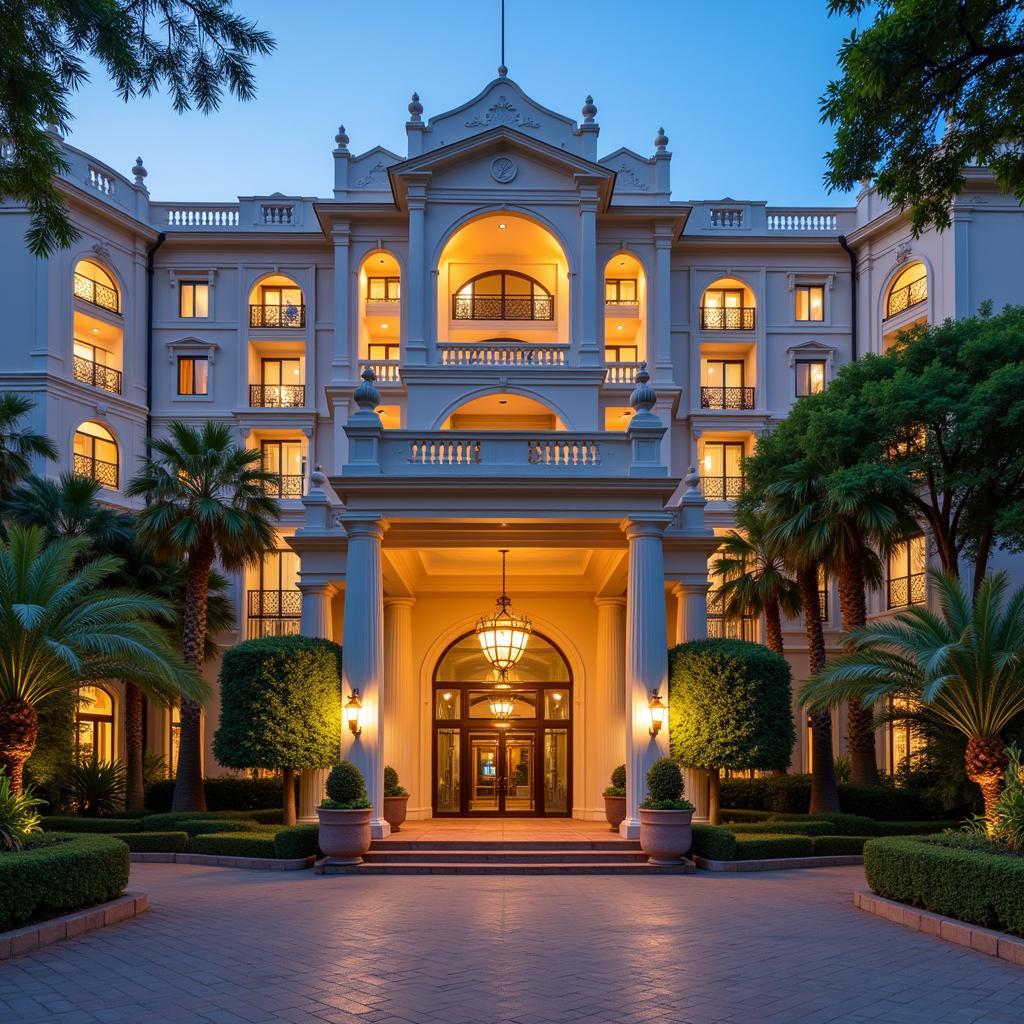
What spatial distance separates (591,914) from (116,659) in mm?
8319

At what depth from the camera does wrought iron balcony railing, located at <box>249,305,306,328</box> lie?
123 feet

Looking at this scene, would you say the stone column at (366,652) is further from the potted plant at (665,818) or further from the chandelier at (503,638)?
the potted plant at (665,818)

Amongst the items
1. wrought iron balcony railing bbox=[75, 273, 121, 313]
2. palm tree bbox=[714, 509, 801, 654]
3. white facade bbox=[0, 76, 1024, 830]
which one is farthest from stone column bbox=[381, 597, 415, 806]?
wrought iron balcony railing bbox=[75, 273, 121, 313]

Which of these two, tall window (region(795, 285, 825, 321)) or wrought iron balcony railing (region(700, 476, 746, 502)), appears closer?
wrought iron balcony railing (region(700, 476, 746, 502))

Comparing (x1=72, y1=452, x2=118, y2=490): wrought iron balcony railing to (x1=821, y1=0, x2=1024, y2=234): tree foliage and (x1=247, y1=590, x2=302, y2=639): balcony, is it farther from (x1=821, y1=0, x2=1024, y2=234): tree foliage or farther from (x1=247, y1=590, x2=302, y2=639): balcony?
(x1=821, y1=0, x2=1024, y2=234): tree foliage

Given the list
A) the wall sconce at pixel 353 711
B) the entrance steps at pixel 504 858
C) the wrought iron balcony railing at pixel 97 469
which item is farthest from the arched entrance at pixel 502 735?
the wrought iron balcony railing at pixel 97 469

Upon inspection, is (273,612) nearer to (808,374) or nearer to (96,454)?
(96,454)

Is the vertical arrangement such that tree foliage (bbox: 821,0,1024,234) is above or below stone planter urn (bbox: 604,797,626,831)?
above

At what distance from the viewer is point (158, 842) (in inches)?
850

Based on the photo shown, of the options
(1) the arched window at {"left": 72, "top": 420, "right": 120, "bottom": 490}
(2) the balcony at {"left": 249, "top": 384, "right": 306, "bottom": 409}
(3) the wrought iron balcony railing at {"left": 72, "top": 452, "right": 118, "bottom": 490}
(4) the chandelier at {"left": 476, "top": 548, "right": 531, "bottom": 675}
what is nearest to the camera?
(4) the chandelier at {"left": 476, "top": 548, "right": 531, "bottom": 675}

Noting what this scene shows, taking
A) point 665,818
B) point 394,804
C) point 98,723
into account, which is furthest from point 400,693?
point 98,723

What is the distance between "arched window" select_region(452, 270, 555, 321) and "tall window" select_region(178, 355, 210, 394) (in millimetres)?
8877

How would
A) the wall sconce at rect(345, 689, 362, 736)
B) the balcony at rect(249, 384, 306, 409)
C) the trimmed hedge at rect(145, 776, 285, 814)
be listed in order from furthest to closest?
the balcony at rect(249, 384, 306, 409), the trimmed hedge at rect(145, 776, 285, 814), the wall sconce at rect(345, 689, 362, 736)

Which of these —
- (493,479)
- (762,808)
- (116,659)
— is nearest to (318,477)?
(493,479)
